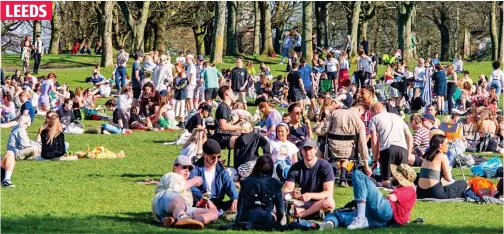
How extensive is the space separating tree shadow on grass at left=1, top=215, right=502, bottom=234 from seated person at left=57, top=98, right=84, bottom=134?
13.9 m

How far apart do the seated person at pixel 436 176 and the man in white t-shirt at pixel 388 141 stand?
1.24 metres

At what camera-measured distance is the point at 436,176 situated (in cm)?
1496

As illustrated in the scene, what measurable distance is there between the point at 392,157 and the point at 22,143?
7607mm

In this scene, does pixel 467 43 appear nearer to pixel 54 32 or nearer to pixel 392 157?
pixel 54 32

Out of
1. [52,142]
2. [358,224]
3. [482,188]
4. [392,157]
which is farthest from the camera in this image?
[52,142]

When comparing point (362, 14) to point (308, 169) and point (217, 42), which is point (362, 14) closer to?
point (217, 42)

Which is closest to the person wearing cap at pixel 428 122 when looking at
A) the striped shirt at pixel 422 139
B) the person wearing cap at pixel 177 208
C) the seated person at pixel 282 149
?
the striped shirt at pixel 422 139

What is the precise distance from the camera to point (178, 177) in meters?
12.5

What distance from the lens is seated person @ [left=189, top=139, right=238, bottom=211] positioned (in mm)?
13211

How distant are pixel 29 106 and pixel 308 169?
46.2ft

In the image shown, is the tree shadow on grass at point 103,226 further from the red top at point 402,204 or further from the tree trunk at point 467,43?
the tree trunk at point 467,43

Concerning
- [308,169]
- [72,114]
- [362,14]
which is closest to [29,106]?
[72,114]

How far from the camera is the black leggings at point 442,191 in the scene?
1510 centimetres

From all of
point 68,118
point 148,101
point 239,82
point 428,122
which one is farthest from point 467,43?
point 428,122
